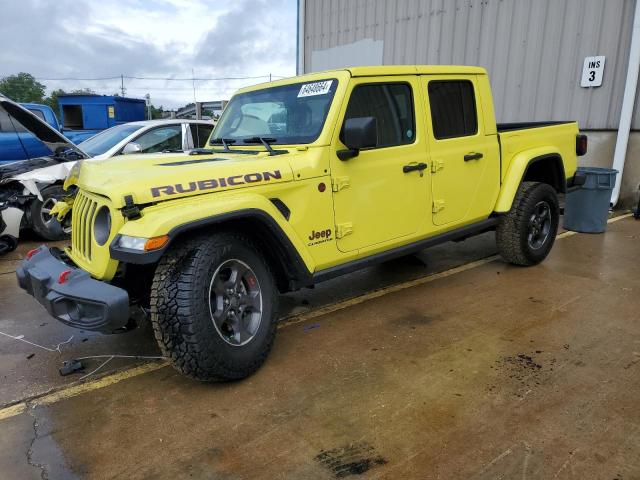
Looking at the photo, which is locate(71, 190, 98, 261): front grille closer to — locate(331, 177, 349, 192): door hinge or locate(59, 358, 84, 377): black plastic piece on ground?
locate(59, 358, 84, 377): black plastic piece on ground

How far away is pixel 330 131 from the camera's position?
3352mm

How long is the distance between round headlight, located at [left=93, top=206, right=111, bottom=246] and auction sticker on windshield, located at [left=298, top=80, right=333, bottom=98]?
1.66 metres

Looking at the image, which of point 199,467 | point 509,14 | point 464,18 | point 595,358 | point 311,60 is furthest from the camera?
point 311,60

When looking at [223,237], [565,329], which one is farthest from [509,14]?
[223,237]

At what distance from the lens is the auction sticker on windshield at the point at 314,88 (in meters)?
3.55

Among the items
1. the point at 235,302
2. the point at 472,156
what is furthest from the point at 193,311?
the point at 472,156

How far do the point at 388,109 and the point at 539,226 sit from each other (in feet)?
8.01

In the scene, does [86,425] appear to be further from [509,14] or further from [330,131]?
[509,14]

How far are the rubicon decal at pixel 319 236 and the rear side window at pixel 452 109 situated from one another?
1.42 meters

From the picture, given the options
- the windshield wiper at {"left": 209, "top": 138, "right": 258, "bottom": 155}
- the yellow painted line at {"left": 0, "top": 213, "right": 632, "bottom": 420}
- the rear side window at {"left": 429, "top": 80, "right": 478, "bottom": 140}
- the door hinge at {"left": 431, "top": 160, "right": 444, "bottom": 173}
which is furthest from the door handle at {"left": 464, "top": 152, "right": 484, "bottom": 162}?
the windshield wiper at {"left": 209, "top": 138, "right": 258, "bottom": 155}

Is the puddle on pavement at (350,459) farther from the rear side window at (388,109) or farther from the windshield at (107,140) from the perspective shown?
the windshield at (107,140)

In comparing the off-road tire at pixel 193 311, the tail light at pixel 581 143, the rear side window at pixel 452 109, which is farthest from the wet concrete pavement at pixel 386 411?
the tail light at pixel 581 143

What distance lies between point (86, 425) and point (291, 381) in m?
1.14

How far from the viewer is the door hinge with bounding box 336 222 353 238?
342cm
